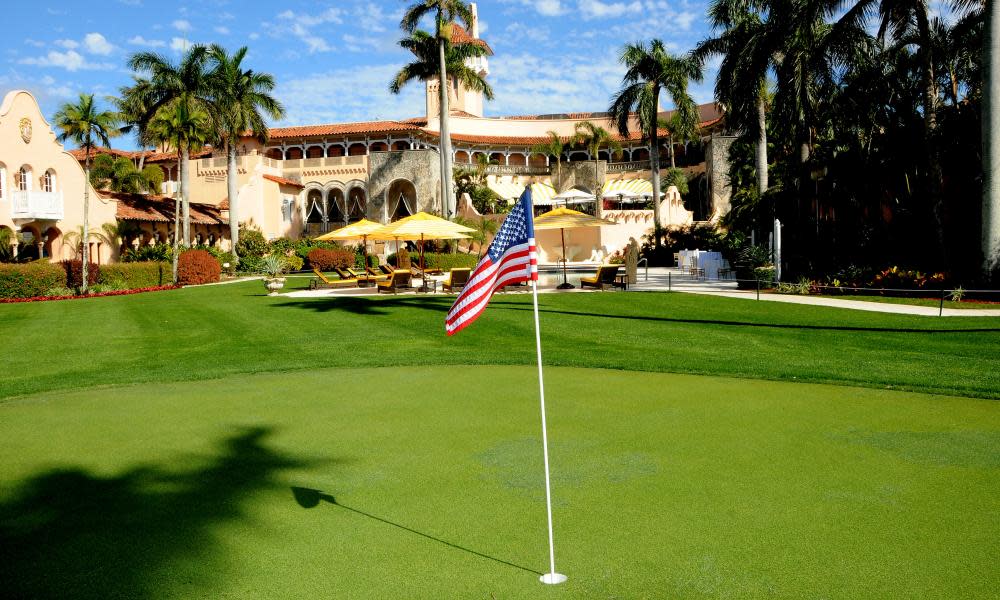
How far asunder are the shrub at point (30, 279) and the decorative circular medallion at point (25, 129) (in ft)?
28.7

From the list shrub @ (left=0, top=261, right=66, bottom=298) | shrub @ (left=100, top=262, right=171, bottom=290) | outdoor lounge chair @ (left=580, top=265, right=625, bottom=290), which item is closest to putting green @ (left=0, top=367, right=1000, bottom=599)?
outdoor lounge chair @ (left=580, top=265, right=625, bottom=290)

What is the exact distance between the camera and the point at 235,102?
139ft

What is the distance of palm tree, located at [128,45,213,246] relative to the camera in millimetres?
39125

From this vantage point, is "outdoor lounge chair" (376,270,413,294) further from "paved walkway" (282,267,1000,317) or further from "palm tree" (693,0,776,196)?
"palm tree" (693,0,776,196)

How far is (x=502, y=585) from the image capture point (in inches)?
154

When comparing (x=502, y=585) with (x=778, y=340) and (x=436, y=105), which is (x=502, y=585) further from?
(x=436, y=105)

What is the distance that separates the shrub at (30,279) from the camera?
26297 millimetres

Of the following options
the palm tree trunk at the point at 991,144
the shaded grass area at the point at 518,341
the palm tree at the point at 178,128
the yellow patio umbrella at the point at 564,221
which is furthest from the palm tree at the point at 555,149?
the palm tree trunk at the point at 991,144

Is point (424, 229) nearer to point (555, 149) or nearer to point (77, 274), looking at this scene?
point (77, 274)

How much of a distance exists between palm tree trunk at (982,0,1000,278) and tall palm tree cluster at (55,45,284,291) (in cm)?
3075

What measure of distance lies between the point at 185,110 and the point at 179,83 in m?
5.30

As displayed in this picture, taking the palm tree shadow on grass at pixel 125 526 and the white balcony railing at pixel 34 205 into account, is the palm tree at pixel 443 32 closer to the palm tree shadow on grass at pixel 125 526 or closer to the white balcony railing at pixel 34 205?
the white balcony railing at pixel 34 205

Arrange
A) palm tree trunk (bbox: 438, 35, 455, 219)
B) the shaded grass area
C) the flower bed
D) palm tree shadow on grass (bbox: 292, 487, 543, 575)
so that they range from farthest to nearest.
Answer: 1. palm tree trunk (bbox: 438, 35, 455, 219)
2. the flower bed
3. the shaded grass area
4. palm tree shadow on grass (bbox: 292, 487, 543, 575)

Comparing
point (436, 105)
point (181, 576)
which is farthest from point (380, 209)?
point (181, 576)
